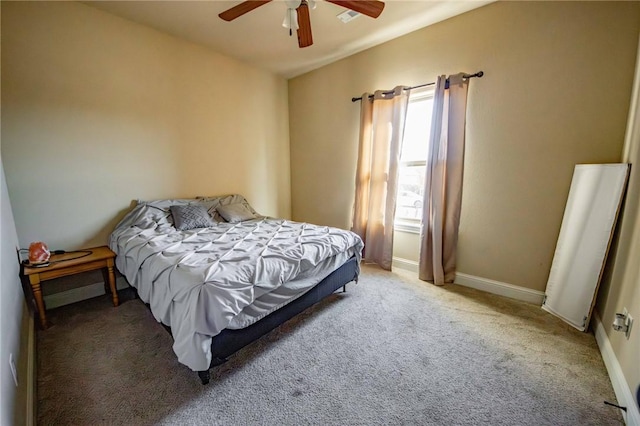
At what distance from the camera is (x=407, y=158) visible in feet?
10.2

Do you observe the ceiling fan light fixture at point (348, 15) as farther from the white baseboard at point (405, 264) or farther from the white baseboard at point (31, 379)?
the white baseboard at point (31, 379)

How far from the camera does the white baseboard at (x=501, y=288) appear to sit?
2.34 metres

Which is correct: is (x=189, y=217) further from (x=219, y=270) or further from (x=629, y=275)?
(x=629, y=275)

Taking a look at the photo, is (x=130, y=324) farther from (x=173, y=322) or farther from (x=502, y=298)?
(x=502, y=298)

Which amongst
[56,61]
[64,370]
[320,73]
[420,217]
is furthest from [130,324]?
[320,73]

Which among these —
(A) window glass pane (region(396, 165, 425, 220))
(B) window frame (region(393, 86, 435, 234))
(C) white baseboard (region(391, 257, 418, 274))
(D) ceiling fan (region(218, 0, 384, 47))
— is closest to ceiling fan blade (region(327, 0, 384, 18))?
(D) ceiling fan (region(218, 0, 384, 47))

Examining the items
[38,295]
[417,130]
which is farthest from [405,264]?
[38,295]

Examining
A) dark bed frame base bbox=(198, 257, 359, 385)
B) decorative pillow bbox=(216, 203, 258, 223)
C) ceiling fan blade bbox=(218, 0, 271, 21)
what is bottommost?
dark bed frame base bbox=(198, 257, 359, 385)

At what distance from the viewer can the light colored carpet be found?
1.31 metres

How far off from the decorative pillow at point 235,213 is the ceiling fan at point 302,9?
1.93 meters

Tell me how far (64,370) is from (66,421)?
0.48 meters

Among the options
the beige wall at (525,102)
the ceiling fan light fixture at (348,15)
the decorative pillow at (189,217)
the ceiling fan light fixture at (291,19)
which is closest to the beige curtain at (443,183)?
the beige wall at (525,102)

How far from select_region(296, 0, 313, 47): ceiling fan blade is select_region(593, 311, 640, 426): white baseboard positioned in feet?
9.68

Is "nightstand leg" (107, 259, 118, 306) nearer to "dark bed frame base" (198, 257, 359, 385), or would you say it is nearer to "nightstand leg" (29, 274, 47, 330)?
"nightstand leg" (29, 274, 47, 330)
